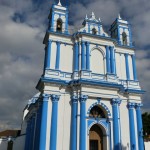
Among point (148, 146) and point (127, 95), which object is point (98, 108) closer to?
point (127, 95)

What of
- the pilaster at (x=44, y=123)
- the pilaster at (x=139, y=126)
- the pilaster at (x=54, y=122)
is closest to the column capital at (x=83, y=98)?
the pilaster at (x=54, y=122)

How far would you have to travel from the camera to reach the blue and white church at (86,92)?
64.6ft

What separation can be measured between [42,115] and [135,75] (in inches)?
432

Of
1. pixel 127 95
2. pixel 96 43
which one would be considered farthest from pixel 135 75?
pixel 96 43

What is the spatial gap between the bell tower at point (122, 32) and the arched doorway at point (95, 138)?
9.91 metres

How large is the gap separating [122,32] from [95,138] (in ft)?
41.6

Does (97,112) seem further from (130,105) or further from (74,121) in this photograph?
(130,105)

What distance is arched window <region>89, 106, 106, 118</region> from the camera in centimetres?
2131

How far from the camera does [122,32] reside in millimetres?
26828

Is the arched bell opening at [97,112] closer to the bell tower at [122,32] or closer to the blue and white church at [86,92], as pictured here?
the blue and white church at [86,92]

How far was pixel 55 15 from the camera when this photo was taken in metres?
24.6

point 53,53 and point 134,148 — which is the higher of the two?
point 53,53

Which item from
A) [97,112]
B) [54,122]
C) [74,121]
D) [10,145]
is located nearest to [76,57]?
[97,112]

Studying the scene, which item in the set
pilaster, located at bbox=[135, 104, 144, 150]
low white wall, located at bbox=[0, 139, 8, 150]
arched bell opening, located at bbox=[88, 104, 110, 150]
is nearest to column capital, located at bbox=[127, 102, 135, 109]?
pilaster, located at bbox=[135, 104, 144, 150]
